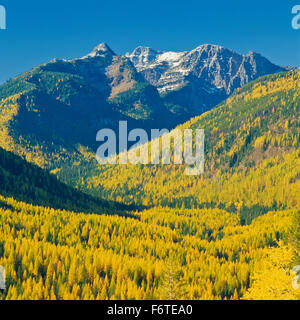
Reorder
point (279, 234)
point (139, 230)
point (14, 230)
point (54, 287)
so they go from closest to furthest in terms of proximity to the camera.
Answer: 1. point (54, 287)
2. point (14, 230)
3. point (139, 230)
4. point (279, 234)

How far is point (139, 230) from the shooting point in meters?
182

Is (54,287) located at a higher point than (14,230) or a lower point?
lower

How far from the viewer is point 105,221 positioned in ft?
613

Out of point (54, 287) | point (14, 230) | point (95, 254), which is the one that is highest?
point (14, 230)

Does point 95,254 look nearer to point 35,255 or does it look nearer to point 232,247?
point 35,255

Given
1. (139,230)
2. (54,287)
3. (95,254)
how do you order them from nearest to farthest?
(54,287), (95,254), (139,230)
